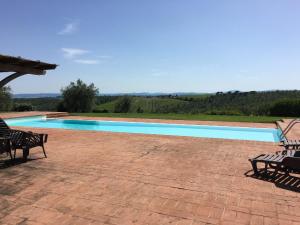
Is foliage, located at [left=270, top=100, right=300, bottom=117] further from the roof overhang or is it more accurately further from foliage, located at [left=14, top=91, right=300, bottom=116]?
the roof overhang

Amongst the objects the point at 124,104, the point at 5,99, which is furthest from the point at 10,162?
the point at 124,104

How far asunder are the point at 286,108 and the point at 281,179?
45.1 ft

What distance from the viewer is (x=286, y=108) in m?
17.4

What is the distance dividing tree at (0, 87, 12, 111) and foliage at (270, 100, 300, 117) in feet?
80.7

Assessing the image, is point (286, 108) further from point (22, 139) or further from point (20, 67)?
point (22, 139)

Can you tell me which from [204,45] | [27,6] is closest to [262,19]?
[204,45]

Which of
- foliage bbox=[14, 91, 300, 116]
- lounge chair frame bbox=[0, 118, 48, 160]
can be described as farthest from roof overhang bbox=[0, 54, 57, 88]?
foliage bbox=[14, 91, 300, 116]

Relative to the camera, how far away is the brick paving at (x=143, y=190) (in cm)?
366

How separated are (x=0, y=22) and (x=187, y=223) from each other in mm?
14252

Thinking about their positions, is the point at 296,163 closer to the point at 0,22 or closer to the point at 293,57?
the point at 0,22

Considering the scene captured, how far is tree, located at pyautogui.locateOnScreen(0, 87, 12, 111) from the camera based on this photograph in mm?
27797

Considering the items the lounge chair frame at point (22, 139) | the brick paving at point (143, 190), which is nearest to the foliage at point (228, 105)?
the brick paving at point (143, 190)

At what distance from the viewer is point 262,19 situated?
44.5ft

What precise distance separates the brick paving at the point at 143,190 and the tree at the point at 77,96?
74.2 feet
